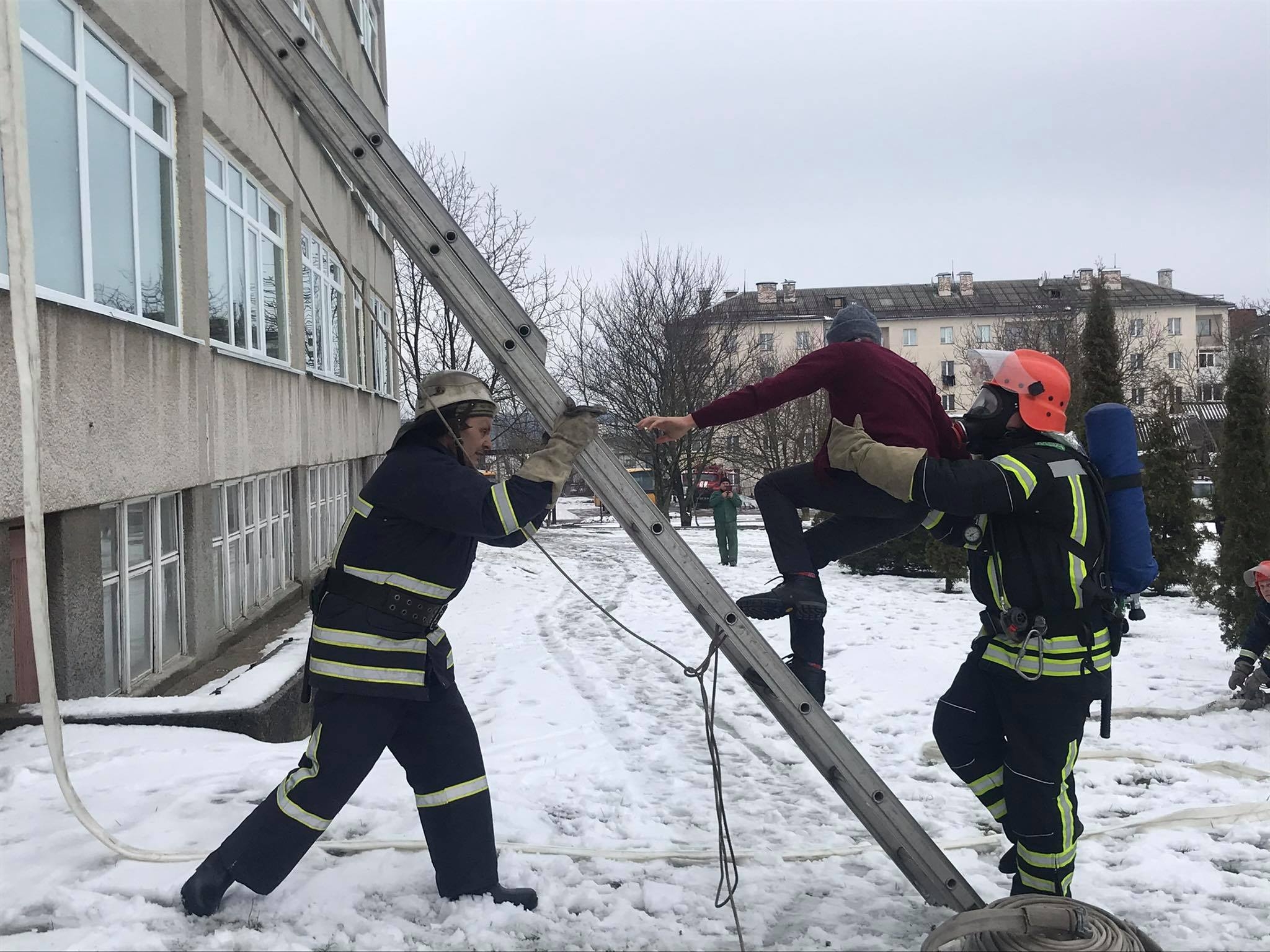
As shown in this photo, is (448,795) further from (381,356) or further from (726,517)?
(381,356)

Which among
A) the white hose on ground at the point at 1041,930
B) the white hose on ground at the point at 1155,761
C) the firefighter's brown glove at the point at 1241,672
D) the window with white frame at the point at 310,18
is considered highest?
the window with white frame at the point at 310,18

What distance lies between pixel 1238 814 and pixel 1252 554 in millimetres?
5120

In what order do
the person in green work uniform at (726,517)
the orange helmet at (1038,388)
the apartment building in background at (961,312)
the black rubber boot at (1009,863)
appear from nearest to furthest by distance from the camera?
the orange helmet at (1038,388) → the black rubber boot at (1009,863) → the person in green work uniform at (726,517) → the apartment building in background at (961,312)

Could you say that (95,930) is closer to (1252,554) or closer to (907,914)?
(907,914)

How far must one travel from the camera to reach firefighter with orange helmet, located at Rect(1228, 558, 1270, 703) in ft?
23.4

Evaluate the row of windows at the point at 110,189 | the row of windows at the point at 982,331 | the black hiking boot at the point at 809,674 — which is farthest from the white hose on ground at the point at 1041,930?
the row of windows at the point at 982,331

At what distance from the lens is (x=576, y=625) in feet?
35.9

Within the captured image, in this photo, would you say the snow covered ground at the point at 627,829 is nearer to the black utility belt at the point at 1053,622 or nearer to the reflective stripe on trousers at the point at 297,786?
the reflective stripe on trousers at the point at 297,786

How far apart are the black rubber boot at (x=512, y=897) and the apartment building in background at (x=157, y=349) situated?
7.58 feet

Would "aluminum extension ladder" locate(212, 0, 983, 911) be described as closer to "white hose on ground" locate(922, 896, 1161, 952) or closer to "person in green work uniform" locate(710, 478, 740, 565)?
"white hose on ground" locate(922, 896, 1161, 952)

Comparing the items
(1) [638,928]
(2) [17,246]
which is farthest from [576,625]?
(2) [17,246]

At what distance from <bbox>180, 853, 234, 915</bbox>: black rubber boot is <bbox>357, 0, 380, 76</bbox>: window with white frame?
55.0 ft

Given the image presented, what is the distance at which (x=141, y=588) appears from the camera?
7492mm

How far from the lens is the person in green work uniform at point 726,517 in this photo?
1741 cm
